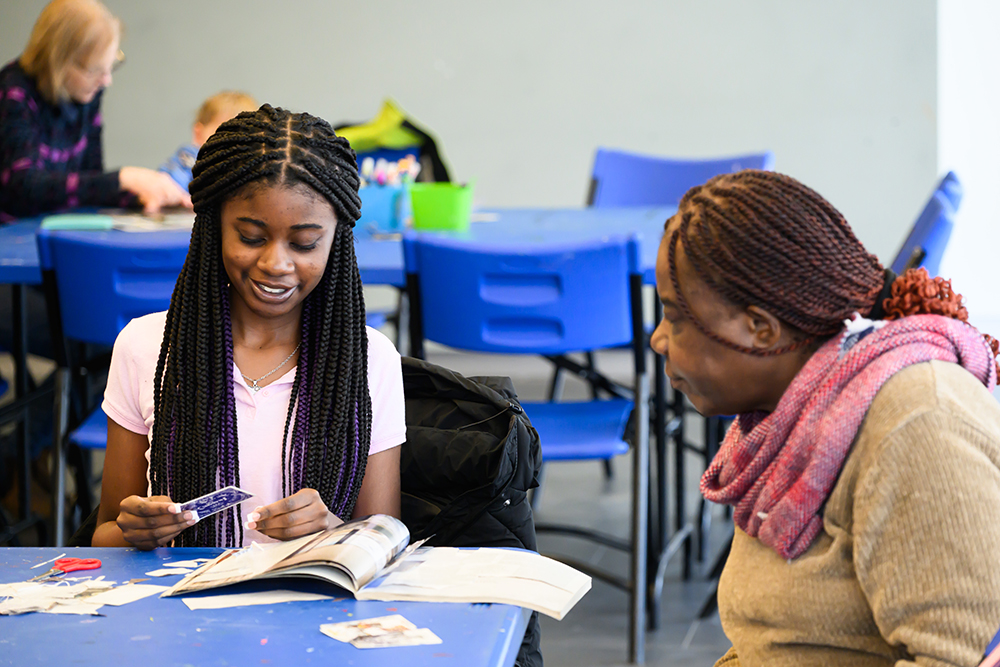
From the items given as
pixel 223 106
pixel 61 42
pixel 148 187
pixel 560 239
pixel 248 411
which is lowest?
pixel 248 411

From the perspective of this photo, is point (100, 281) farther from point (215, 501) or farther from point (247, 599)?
point (247, 599)

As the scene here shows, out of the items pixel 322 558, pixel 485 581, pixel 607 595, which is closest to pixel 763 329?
pixel 485 581

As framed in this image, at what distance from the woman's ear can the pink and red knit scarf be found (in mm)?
37

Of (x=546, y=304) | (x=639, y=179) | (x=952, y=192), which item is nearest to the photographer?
(x=546, y=304)

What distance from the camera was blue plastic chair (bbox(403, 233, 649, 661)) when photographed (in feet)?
6.53

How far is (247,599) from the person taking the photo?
3.06 feet

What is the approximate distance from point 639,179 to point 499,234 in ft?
4.07

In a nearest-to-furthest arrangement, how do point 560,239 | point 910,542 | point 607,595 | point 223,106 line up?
point 910,542 < point 560,239 < point 607,595 < point 223,106

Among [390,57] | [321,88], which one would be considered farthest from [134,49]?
[390,57]

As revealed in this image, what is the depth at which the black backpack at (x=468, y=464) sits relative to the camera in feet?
4.04

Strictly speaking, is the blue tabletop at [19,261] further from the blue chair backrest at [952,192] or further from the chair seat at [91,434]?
the blue chair backrest at [952,192]

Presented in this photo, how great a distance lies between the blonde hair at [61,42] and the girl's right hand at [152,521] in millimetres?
2005

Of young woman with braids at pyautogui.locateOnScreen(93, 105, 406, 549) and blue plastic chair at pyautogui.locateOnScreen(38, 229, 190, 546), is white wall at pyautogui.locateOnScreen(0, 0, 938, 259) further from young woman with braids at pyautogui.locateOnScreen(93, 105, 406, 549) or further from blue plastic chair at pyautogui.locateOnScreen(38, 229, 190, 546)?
young woman with braids at pyautogui.locateOnScreen(93, 105, 406, 549)

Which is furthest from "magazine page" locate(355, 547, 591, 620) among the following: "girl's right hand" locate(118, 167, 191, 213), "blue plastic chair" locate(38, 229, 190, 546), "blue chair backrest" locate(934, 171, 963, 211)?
"girl's right hand" locate(118, 167, 191, 213)
